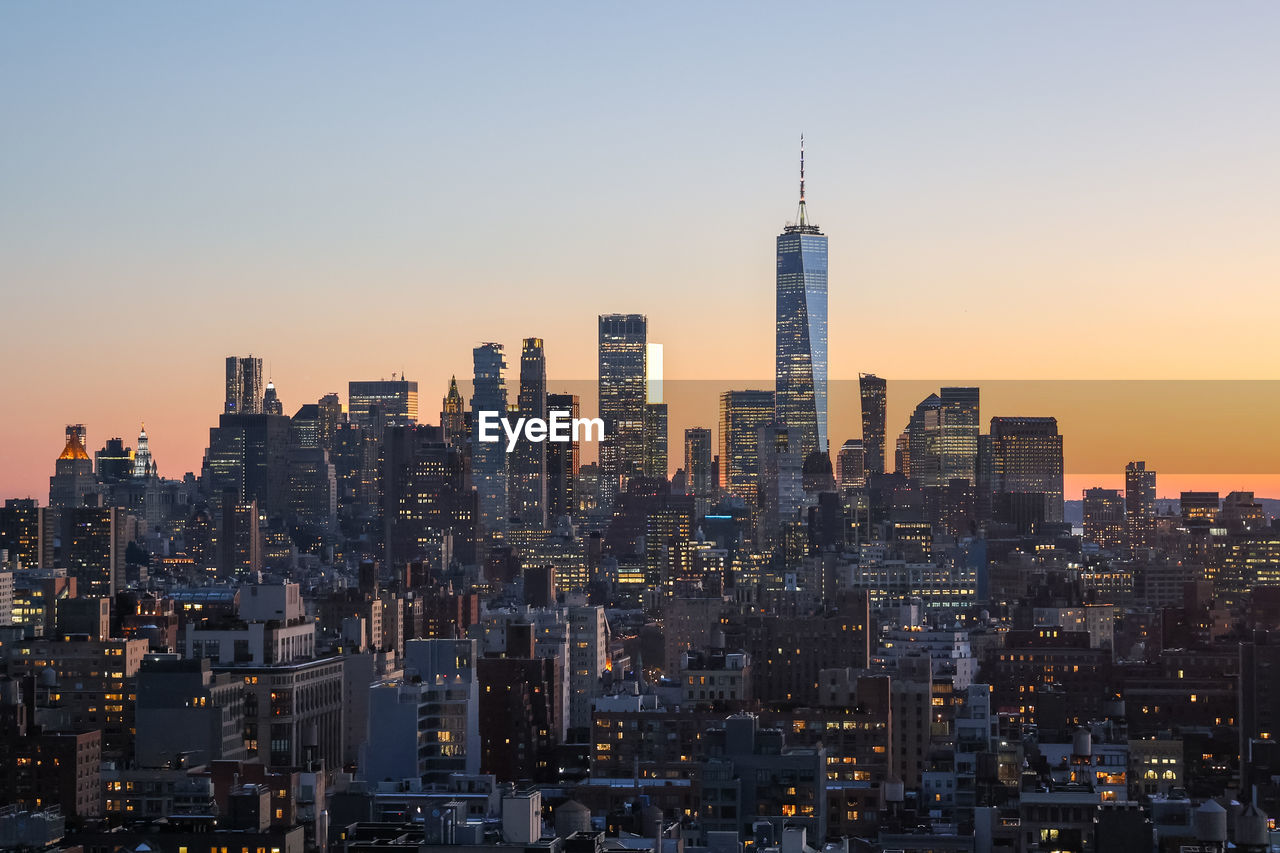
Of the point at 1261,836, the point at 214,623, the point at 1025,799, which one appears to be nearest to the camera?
the point at 1261,836

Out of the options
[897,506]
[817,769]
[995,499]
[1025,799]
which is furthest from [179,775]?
[897,506]

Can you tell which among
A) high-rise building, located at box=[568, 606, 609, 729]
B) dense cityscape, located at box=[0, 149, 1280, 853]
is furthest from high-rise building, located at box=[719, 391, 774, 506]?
high-rise building, located at box=[568, 606, 609, 729]

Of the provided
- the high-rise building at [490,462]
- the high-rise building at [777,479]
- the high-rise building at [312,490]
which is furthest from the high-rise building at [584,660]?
the high-rise building at [312,490]

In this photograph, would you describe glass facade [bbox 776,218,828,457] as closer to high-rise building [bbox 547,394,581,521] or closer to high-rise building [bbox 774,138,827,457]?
high-rise building [bbox 774,138,827,457]

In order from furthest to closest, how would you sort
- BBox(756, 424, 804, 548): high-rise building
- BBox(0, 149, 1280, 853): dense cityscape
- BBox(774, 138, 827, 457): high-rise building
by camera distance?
BBox(774, 138, 827, 457): high-rise building → BBox(756, 424, 804, 548): high-rise building → BBox(0, 149, 1280, 853): dense cityscape

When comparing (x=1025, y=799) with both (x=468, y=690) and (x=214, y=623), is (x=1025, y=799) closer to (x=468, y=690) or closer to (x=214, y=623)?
(x=468, y=690)

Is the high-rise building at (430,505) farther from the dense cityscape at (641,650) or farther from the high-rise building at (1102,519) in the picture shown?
the high-rise building at (1102,519)

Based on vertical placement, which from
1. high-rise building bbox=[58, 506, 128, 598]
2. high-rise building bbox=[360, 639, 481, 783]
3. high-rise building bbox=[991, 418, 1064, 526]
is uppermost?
high-rise building bbox=[991, 418, 1064, 526]

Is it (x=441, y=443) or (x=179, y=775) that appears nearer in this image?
(x=179, y=775)
